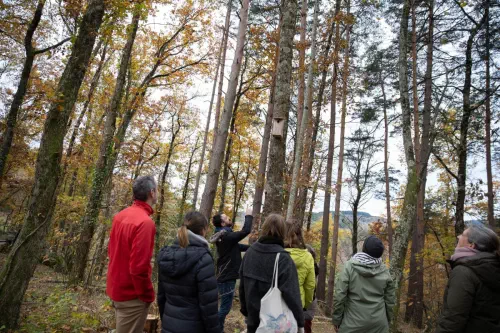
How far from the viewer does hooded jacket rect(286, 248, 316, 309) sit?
3115 mm

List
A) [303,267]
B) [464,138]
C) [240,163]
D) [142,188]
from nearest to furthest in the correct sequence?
[142,188] < [303,267] < [464,138] < [240,163]

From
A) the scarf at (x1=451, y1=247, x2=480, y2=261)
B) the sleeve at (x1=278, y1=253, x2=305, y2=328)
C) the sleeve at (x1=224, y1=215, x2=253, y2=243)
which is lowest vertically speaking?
the sleeve at (x1=278, y1=253, x2=305, y2=328)

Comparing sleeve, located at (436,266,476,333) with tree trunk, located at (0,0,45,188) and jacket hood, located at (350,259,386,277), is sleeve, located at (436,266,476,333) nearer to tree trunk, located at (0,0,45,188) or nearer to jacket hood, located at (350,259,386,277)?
jacket hood, located at (350,259,386,277)

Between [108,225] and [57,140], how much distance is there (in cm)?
661

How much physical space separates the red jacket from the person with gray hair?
2.51 meters

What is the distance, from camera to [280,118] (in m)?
5.16

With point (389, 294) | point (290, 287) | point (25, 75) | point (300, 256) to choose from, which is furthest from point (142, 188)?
point (25, 75)

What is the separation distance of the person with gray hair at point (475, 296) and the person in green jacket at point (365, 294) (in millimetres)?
694

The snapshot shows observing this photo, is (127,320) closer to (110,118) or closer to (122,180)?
(110,118)

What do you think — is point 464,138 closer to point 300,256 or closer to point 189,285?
point 300,256

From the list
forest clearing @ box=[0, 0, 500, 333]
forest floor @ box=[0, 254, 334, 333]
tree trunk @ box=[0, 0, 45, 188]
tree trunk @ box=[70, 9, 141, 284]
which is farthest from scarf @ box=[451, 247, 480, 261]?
tree trunk @ box=[70, 9, 141, 284]

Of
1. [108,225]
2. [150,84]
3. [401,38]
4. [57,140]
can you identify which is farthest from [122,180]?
[401,38]

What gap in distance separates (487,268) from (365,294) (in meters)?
1.13

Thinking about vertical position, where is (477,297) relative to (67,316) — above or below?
above
